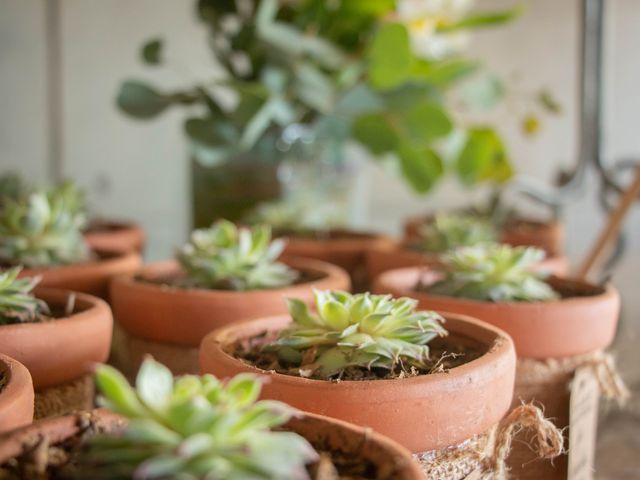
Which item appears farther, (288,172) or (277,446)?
(288,172)

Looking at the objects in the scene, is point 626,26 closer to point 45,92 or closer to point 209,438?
point 45,92

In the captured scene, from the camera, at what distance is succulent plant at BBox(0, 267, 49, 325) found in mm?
731

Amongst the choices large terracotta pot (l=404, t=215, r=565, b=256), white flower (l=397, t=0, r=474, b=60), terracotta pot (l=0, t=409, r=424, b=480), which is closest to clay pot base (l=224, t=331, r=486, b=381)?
terracotta pot (l=0, t=409, r=424, b=480)

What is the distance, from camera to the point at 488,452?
2.05 ft

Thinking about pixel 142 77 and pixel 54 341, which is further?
pixel 142 77

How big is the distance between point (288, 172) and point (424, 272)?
2.30 feet

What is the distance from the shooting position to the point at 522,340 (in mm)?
808

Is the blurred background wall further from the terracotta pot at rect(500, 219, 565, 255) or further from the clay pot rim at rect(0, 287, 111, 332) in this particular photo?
the clay pot rim at rect(0, 287, 111, 332)

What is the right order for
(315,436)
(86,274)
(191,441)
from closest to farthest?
(191,441) → (315,436) → (86,274)

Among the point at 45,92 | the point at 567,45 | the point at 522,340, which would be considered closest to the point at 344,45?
the point at 45,92

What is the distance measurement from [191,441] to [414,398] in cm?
21

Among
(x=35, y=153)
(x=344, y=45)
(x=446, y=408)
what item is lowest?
(x=35, y=153)

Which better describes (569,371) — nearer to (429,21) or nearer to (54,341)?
(54,341)

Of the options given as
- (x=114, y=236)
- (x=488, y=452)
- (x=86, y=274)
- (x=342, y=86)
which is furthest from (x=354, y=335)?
(x=342, y=86)
